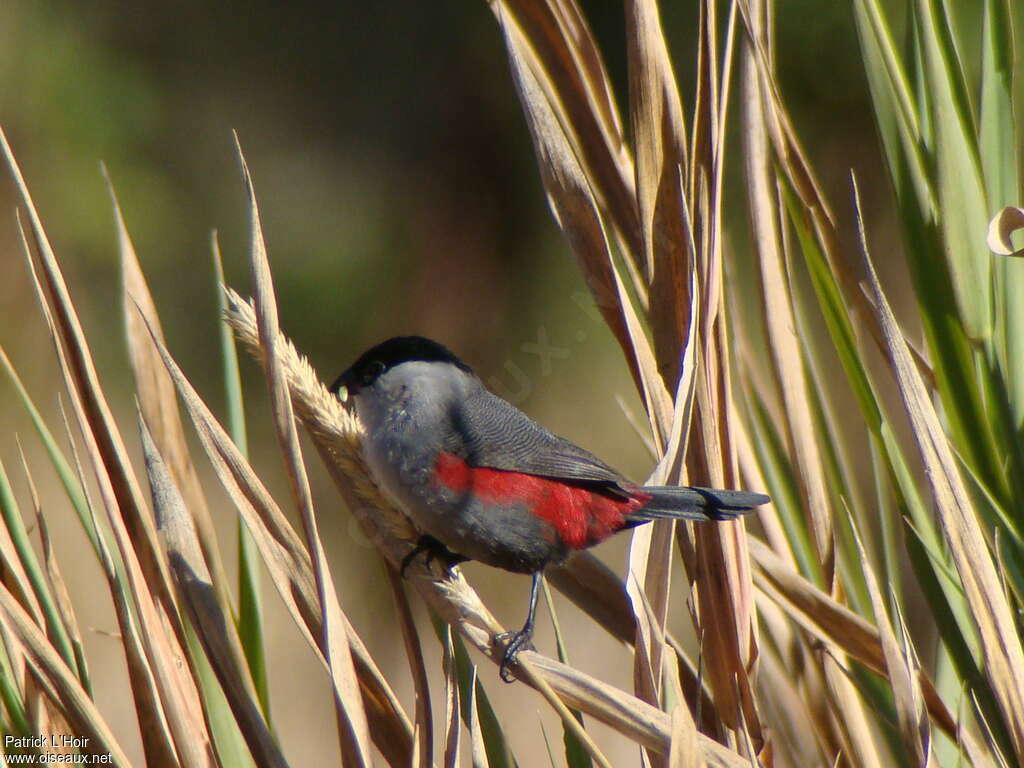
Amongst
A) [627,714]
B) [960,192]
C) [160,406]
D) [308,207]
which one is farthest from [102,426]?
[308,207]

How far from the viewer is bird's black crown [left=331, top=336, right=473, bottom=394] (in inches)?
68.2

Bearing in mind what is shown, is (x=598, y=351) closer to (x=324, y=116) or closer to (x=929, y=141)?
(x=324, y=116)

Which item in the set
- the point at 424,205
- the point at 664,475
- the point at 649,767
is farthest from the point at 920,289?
the point at 424,205

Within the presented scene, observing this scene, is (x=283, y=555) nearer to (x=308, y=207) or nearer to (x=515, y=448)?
(x=515, y=448)

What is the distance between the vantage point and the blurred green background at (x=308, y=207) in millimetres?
3729

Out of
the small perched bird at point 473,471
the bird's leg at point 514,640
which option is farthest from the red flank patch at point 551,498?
the bird's leg at point 514,640

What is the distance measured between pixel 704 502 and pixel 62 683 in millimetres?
738

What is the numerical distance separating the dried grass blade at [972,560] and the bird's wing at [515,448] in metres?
0.72

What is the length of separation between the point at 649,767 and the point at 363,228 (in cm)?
314

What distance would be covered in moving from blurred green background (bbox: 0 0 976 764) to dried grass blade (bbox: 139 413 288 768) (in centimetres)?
Answer: 259

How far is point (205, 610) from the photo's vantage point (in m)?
1.05

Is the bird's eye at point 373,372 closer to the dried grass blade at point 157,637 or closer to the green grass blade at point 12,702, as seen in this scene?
the dried grass blade at point 157,637

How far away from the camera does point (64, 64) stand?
3.74 metres

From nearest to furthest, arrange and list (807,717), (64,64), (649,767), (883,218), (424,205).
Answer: (649,767) → (807,717) → (883,218) → (64,64) → (424,205)
